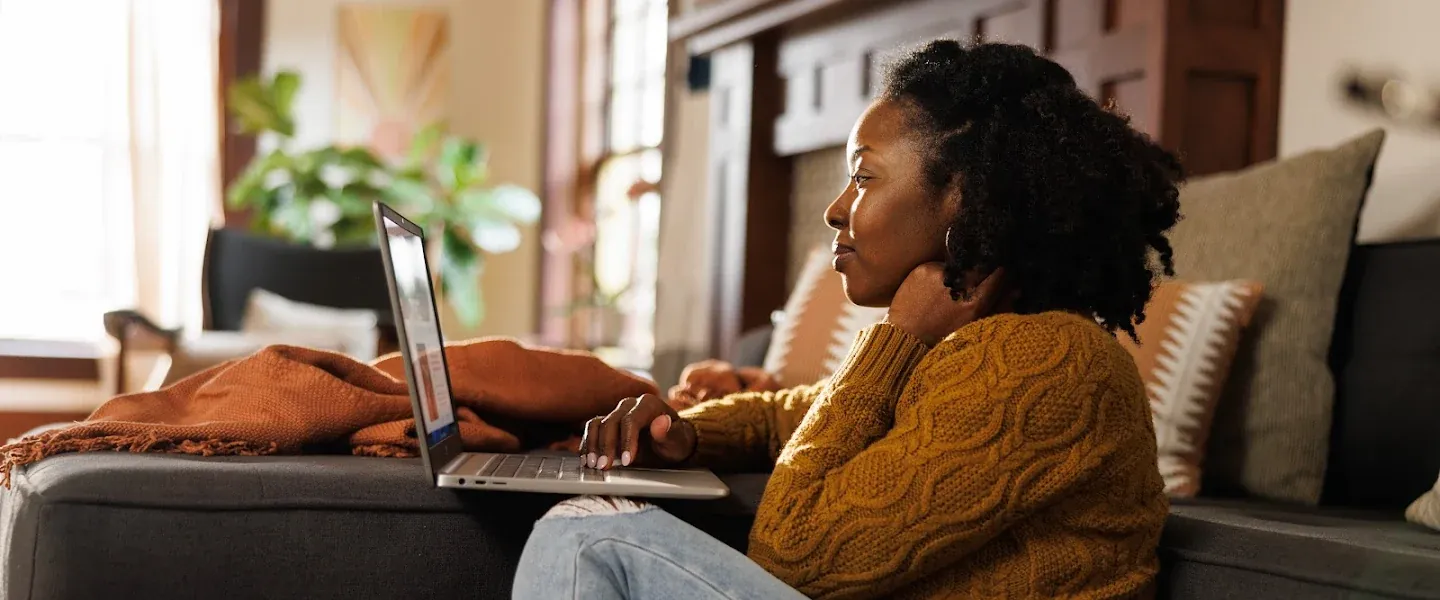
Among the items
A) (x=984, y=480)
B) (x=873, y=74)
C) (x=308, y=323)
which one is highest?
(x=873, y=74)

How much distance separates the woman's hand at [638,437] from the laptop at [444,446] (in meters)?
0.02

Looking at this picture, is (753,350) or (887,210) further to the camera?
(753,350)

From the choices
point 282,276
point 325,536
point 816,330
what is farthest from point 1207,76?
point 282,276

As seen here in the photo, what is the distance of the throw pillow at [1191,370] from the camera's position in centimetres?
175

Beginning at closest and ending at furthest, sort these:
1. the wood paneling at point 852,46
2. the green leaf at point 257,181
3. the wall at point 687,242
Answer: the wood paneling at point 852,46 → the wall at point 687,242 → the green leaf at point 257,181

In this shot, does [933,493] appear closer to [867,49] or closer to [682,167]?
[867,49]

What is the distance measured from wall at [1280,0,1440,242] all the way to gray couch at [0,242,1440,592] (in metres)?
0.67

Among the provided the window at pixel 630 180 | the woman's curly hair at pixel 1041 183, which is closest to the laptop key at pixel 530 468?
the woman's curly hair at pixel 1041 183

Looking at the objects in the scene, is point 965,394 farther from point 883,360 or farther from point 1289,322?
point 1289,322

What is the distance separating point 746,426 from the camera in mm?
1611

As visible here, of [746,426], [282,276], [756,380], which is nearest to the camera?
[746,426]

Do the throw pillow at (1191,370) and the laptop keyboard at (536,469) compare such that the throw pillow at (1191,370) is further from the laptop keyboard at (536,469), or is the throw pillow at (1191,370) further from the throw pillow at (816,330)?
the laptop keyboard at (536,469)

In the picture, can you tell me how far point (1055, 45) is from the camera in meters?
2.52

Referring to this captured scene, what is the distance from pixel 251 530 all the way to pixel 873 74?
7.15 feet
